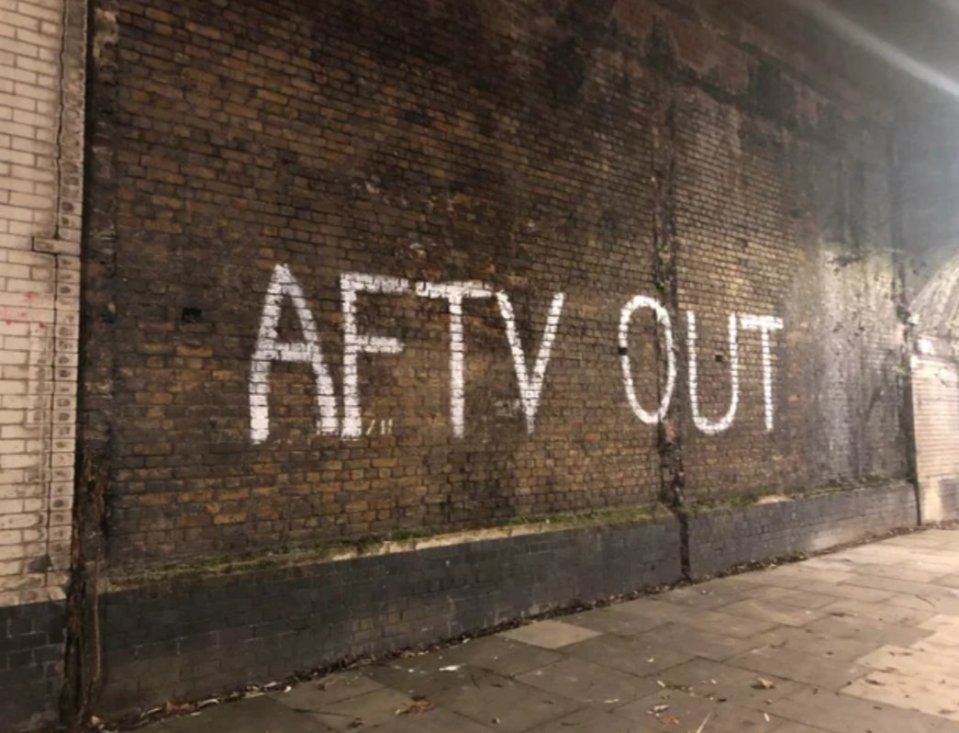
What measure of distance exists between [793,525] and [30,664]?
814 centimetres

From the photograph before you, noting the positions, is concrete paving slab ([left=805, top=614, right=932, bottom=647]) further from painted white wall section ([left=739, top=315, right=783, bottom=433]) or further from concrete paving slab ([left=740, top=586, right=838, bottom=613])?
painted white wall section ([left=739, top=315, right=783, bottom=433])

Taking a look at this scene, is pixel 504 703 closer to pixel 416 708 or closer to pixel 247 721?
pixel 416 708

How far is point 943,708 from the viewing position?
4504 millimetres

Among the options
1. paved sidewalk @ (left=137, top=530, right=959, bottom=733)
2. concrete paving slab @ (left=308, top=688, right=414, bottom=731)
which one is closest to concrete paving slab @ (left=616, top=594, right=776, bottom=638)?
paved sidewalk @ (left=137, top=530, right=959, bottom=733)

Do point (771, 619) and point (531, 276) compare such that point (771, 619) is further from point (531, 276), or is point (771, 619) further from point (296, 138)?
point (296, 138)

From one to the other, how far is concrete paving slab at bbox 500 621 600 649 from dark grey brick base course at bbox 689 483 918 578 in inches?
88.8

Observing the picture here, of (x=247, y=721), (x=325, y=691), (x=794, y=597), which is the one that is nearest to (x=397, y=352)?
(x=325, y=691)

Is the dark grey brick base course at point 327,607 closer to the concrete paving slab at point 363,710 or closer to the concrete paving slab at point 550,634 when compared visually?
the concrete paving slab at point 550,634

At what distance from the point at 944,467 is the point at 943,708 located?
919 centimetres

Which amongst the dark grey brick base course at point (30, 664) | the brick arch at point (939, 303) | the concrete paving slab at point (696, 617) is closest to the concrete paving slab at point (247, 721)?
the dark grey brick base course at point (30, 664)

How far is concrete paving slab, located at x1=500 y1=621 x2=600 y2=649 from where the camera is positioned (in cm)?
579

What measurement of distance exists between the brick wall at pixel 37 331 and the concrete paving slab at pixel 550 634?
3234 mm

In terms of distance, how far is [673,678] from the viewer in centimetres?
501

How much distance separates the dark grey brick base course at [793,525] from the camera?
810 centimetres
